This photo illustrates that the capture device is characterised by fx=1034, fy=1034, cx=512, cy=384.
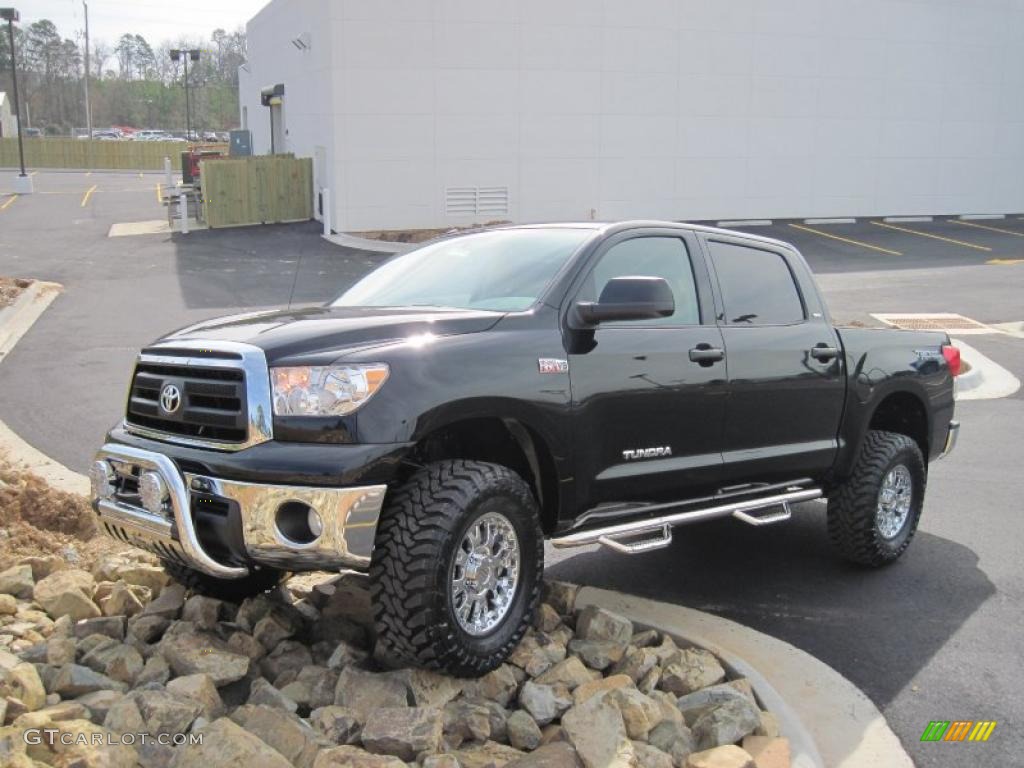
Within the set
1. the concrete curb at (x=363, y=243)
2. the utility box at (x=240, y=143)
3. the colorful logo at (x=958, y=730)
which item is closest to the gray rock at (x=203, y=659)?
the colorful logo at (x=958, y=730)

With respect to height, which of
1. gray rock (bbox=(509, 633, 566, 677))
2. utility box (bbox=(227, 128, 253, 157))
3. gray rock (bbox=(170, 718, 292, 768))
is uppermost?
utility box (bbox=(227, 128, 253, 157))

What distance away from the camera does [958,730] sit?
4.30 metres

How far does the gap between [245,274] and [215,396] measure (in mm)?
17136

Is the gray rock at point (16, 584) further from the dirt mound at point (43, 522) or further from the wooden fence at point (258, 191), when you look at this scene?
the wooden fence at point (258, 191)

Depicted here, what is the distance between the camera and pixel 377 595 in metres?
3.95

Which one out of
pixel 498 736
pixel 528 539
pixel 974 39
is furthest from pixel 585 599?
pixel 974 39

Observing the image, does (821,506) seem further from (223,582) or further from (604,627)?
(223,582)

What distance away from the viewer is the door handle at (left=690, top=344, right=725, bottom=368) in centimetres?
519

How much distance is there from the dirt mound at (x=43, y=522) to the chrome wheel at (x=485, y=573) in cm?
249

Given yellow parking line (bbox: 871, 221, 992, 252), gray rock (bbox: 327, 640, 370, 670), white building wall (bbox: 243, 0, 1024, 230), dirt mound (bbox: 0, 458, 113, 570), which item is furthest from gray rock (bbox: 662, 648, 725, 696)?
yellow parking line (bbox: 871, 221, 992, 252)

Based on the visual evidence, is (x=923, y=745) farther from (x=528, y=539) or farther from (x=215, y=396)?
(x=215, y=396)

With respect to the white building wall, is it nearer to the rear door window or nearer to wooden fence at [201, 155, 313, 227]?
wooden fence at [201, 155, 313, 227]

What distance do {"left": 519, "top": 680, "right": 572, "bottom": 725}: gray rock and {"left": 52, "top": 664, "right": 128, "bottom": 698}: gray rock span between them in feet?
5.04

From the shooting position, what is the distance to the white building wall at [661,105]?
24812mm
